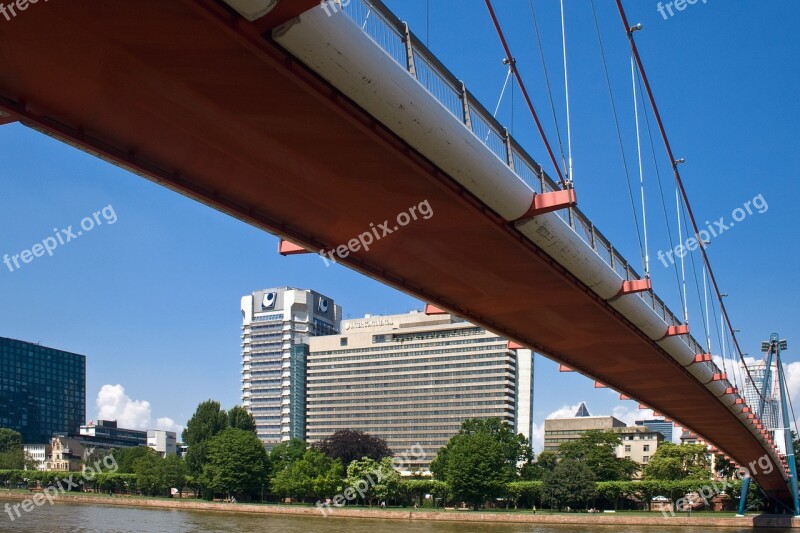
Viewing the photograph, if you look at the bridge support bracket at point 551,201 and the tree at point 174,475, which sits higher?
the bridge support bracket at point 551,201

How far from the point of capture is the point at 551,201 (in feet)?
57.9

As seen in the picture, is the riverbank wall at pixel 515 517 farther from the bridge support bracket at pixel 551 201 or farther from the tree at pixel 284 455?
the bridge support bracket at pixel 551 201

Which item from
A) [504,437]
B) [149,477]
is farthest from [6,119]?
[504,437]

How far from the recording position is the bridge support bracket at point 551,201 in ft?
57.7

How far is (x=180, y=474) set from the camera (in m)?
94.4

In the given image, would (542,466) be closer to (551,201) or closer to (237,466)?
(237,466)

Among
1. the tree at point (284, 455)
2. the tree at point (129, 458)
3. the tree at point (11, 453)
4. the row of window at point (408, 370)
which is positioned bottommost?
the tree at point (11, 453)

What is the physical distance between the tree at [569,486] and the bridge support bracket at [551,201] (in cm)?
6044

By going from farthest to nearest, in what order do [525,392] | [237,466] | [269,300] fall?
[269,300] → [525,392] → [237,466]

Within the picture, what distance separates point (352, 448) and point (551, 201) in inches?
3241

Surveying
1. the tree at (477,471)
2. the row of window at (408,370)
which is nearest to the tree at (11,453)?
the row of window at (408,370)

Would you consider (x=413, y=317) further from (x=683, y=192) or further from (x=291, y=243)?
(x=291, y=243)

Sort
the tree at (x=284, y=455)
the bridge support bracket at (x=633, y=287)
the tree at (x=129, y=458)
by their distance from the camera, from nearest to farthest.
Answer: the bridge support bracket at (x=633, y=287) < the tree at (x=284, y=455) < the tree at (x=129, y=458)

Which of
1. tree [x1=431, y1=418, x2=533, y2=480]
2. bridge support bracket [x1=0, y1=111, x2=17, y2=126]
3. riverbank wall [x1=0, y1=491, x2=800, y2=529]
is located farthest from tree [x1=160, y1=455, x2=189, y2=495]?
bridge support bracket [x1=0, y1=111, x2=17, y2=126]
